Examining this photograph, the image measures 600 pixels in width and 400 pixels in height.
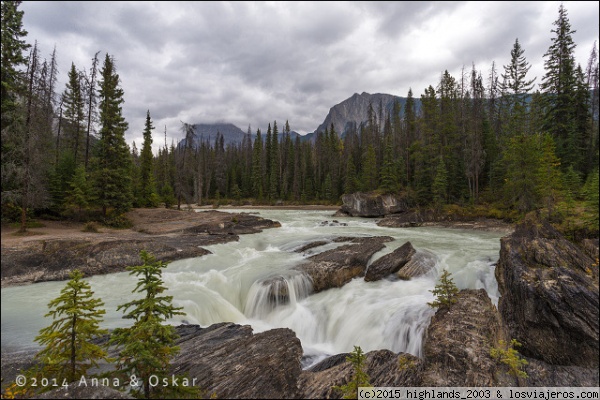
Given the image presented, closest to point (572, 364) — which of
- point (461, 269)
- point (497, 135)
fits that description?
point (461, 269)

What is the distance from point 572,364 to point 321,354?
7.07 m

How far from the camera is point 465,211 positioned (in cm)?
3194

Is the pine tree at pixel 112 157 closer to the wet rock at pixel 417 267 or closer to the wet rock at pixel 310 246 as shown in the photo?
the wet rock at pixel 310 246

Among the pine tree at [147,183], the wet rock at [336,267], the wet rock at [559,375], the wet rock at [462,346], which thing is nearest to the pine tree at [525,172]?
the wet rock at [336,267]

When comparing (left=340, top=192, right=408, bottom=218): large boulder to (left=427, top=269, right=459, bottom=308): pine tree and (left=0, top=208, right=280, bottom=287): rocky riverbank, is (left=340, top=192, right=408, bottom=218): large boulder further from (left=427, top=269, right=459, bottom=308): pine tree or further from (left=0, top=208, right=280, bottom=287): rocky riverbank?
(left=427, top=269, right=459, bottom=308): pine tree

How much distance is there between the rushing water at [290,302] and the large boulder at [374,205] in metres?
26.7

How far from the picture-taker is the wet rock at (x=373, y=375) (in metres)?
5.27

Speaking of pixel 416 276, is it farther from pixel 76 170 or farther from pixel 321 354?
pixel 76 170

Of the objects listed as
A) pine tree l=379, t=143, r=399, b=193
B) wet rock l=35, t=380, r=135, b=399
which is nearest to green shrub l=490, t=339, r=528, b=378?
wet rock l=35, t=380, r=135, b=399

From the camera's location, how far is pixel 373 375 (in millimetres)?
5992

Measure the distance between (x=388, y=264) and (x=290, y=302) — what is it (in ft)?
18.2

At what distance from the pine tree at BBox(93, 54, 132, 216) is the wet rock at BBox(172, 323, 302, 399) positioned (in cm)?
1979

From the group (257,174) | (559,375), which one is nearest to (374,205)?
(559,375)

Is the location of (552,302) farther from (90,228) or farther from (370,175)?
(370,175)
